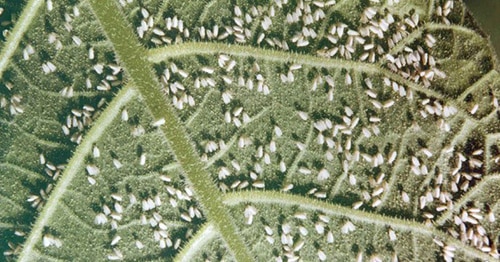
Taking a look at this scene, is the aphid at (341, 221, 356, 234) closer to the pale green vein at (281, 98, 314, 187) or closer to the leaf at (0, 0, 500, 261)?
the leaf at (0, 0, 500, 261)

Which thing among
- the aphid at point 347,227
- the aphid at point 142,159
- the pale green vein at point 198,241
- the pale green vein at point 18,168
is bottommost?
the aphid at point 347,227

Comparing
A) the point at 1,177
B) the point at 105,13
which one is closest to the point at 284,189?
the point at 105,13

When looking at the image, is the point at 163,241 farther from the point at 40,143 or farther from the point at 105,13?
the point at 105,13

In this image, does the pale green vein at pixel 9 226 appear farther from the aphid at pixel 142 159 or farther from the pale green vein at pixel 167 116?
the pale green vein at pixel 167 116

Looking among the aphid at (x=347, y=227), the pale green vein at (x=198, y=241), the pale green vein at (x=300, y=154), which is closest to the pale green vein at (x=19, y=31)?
the pale green vein at (x=198, y=241)

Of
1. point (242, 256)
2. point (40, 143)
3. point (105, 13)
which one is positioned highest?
point (105, 13)

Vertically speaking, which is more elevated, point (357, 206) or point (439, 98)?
point (439, 98)

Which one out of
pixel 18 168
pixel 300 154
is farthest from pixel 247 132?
pixel 18 168
